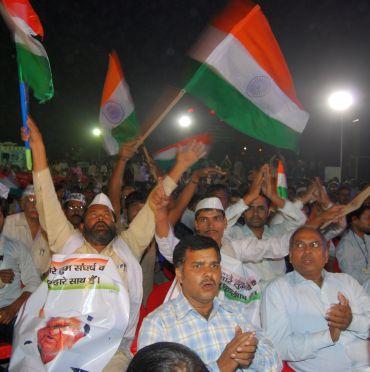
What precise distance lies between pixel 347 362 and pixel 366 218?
120 inches


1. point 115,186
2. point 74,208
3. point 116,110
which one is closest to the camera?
point 115,186

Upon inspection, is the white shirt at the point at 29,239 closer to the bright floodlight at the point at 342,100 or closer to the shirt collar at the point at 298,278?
the shirt collar at the point at 298,278

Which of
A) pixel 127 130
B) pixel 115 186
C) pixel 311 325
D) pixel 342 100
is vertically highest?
pixel 342 100

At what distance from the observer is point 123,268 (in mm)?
3980

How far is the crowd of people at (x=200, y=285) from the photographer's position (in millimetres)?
2977

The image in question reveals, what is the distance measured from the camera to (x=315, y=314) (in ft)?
11.8

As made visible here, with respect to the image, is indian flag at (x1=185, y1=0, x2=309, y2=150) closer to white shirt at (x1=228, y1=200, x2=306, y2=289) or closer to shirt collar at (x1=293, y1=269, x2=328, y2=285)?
white shirt at (x1=228, y1=200, x2=306, y2=289)

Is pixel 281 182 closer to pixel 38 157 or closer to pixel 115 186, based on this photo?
pixel 115 186

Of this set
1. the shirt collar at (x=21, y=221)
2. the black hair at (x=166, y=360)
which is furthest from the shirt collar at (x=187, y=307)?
the shirt collar at (x=21, y=221)

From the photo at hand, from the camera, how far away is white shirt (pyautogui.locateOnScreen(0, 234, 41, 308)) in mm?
4688

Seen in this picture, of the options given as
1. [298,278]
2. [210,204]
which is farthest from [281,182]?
[298,278]

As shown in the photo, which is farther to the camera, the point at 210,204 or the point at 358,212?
the point at 358,212

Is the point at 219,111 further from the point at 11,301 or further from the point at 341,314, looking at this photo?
the point at 11,301

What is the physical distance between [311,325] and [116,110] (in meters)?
4.36
